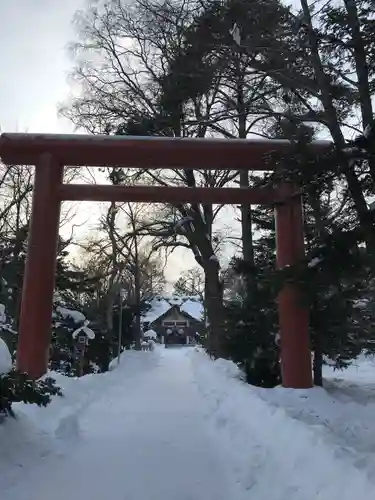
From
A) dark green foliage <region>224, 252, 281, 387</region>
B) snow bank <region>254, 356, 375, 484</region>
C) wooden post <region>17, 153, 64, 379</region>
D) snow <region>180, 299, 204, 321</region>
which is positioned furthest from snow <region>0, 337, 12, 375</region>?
snow <region>180, 299, 204, 321</region>

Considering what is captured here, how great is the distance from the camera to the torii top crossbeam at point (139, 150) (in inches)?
347

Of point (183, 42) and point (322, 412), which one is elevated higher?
point (183, 42)

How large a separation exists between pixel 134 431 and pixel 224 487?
2.61 meters

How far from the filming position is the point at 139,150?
8.84 m

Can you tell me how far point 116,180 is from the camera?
49.2 ft

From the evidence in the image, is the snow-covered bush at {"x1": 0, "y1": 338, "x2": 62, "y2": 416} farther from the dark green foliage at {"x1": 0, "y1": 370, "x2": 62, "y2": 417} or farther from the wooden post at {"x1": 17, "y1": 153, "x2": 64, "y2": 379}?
the wooden post at {"x1": 17, "y1": 153, "x2": 64, "y2": 379}

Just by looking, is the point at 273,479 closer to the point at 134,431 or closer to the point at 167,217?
the point at 134,431

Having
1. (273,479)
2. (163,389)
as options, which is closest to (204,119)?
(273,479)

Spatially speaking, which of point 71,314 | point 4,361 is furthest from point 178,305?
point 4,361

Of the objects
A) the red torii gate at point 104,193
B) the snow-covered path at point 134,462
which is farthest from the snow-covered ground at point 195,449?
the red torii gate at point 104,193

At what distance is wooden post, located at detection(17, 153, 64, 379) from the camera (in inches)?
352

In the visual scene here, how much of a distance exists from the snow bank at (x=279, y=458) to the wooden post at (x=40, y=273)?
11.5ft

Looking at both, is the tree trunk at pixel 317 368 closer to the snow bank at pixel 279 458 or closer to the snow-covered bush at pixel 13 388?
the snow bank at pixel 279 458

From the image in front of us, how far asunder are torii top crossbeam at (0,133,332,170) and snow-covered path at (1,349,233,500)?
4426 mm
